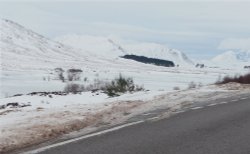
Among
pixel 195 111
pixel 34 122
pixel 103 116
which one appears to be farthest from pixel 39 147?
pixel 195 111

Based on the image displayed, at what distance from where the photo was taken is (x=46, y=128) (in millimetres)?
10141

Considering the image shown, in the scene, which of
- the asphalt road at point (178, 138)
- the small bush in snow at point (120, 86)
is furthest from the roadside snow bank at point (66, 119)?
the small bush in snow at point (120, 86)

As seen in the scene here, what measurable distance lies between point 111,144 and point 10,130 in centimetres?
224

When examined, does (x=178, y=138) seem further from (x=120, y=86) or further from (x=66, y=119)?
(x=120, y=86)

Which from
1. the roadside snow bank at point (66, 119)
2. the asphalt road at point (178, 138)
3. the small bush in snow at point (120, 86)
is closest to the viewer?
the asphalt road at point (178, 138)

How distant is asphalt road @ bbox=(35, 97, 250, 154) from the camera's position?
25.9ft

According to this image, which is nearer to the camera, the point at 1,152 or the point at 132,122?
the point at 1,152

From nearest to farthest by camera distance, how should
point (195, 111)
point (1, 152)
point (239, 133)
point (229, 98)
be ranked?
point (1, 152)
point (239, 133)
point (195, 111)
point (229, 98)

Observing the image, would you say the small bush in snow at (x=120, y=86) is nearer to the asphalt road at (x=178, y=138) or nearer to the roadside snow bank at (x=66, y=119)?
the roadside snow bank at (x=66, y=119)

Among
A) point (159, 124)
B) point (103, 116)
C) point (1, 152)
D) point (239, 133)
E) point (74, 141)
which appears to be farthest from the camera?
point (103, 116)

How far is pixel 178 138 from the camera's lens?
9.01m

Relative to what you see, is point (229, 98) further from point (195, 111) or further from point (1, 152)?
point (1, 152)

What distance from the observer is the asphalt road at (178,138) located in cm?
791

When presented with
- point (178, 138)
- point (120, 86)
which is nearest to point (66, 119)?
point (178, 138)
